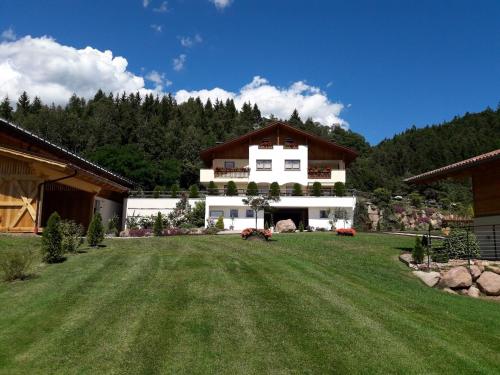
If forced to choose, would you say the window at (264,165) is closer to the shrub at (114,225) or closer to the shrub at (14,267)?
the shrub at (114,225)

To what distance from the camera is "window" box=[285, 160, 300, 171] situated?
42.5 meters

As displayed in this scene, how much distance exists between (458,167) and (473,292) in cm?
599

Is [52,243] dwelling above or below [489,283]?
above

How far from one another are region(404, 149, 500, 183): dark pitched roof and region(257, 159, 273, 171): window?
75.8 feet

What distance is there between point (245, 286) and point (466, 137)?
77352 mm

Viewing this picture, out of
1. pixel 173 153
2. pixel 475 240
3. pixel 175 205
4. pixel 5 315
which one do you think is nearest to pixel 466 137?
pixel 173 153

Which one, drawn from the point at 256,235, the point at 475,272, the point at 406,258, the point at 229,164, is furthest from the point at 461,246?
the point at 229,164

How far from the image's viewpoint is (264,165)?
141 feet

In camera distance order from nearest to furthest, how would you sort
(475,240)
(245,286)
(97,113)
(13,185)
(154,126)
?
(245,286), (475,240), (13,185), (154,126), (97,113)

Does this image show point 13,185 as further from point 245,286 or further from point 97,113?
point 97,113

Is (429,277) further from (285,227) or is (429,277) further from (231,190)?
(231,190)

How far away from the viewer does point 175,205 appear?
39.2m

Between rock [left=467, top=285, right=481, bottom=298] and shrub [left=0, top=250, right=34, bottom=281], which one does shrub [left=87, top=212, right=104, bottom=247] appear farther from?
rock [left=467, top=285, right=481, bottom=298]

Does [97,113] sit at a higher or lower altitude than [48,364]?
higher
